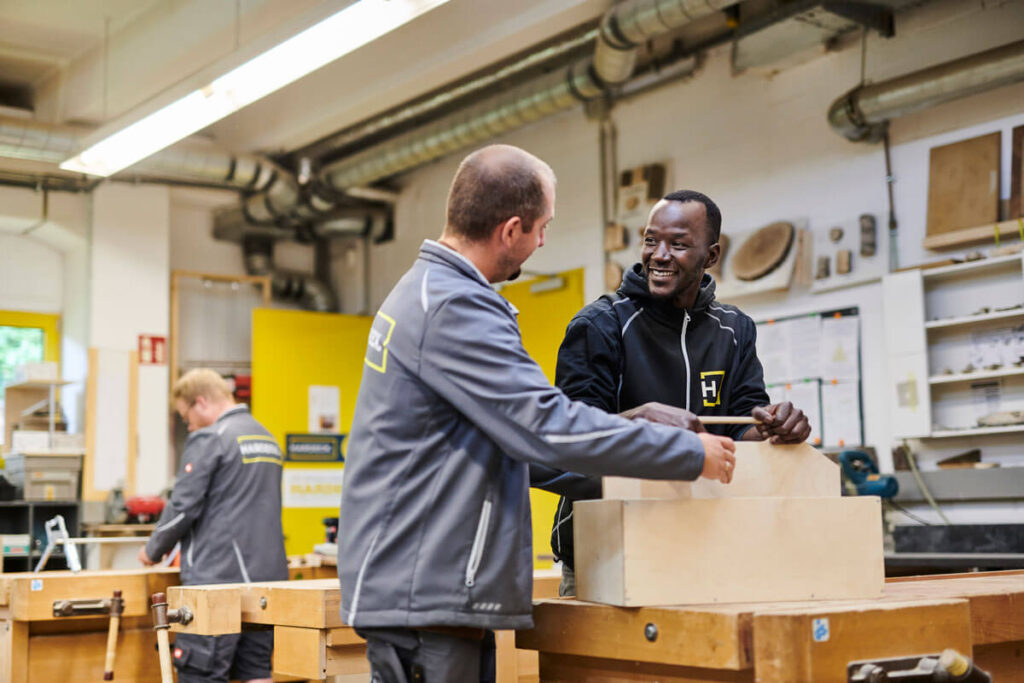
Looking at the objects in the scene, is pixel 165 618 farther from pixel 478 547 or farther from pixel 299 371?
pixel 299 371

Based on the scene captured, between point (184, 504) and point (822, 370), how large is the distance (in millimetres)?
3322

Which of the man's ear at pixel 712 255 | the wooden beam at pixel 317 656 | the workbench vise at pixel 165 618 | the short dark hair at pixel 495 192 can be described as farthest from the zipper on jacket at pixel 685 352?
the workbench vise at pixel 165 618

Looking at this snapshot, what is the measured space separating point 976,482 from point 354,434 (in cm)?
409

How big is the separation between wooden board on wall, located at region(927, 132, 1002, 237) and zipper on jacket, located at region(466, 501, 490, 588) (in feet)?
13.9

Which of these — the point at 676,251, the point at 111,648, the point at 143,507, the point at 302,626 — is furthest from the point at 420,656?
the point at 143,507

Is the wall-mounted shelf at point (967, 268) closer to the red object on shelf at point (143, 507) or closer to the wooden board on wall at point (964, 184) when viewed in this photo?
the wooden board on wall at point (964, 184)

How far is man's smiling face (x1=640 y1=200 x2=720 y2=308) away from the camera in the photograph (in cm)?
235

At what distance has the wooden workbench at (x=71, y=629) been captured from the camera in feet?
13.5

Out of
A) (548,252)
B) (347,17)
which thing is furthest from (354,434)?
(548,252)

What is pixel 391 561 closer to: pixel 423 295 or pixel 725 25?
pixel 423 295

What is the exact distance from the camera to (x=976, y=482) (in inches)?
201

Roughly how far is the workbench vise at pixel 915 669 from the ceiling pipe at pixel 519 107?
417 centimetres

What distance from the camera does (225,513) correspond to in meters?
4.58

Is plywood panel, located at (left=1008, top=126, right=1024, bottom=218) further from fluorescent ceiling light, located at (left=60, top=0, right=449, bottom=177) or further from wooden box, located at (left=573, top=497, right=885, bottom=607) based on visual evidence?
wooden box, located at (left=573, top=497, right=885, bottom=607)
